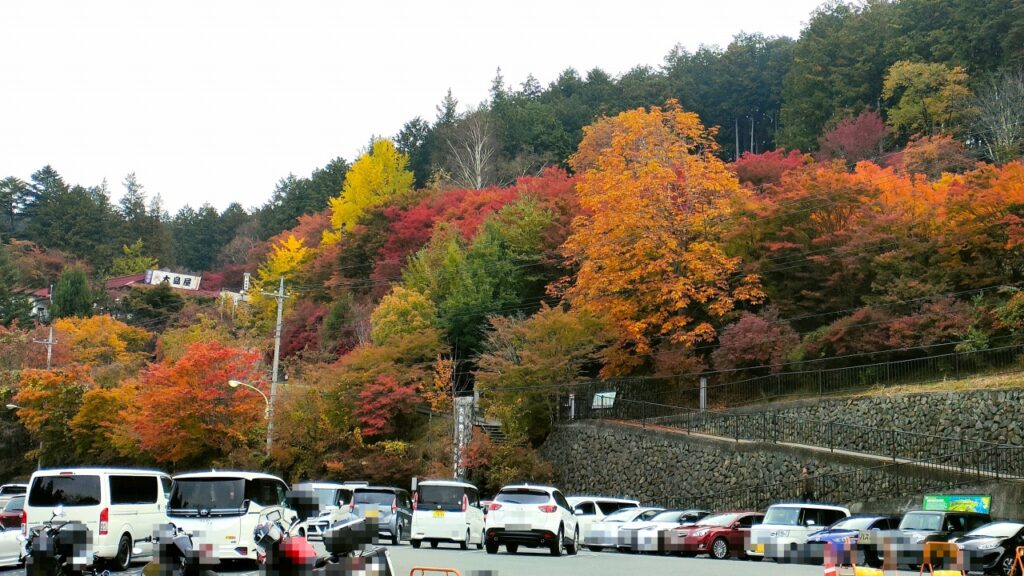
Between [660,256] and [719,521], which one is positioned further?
[660,256]

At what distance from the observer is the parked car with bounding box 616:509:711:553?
87.7ft

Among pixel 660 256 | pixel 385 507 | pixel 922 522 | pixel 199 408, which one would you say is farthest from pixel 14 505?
pixel 922 522

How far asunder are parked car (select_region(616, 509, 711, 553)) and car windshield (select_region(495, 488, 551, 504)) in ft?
16.1

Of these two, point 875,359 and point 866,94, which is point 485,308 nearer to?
point 875,359

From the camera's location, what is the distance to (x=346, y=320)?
2470 inches

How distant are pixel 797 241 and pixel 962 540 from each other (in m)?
22.4

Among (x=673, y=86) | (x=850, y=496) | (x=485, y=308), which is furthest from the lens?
(x=673, y=86)

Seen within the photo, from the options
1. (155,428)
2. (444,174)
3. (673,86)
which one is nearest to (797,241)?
(155,428)

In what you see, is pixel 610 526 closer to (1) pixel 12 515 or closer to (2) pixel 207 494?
(2) pixel 207 494

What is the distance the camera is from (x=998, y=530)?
21.2 metres

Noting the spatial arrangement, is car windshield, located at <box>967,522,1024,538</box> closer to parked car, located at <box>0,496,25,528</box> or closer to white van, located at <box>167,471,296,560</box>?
white van, located at <box>167,471,296,560</box>

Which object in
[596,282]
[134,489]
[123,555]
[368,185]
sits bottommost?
[123,555]

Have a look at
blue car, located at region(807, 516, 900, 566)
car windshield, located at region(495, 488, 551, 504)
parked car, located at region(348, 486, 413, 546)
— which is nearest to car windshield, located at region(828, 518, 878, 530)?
blue car, located at region(807, 516, 900, 566)

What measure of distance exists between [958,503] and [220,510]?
17.3 m
